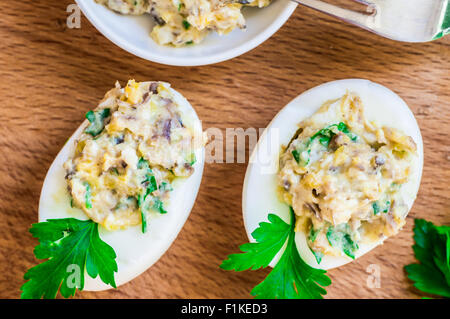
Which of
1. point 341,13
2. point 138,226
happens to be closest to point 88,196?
point 138,226

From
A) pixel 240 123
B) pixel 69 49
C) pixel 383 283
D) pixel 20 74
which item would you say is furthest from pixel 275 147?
pixel 20 74

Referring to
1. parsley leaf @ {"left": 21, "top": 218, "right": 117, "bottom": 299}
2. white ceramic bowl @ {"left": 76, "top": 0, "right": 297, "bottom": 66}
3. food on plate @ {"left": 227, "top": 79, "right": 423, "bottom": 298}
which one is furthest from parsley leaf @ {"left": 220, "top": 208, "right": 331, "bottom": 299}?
white ceramic bowl @ {"left": 76, "top": 0, "right": 297, "bottom": 66}

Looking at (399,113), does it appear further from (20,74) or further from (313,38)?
(20,74)

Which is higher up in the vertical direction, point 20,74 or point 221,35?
point 221,35

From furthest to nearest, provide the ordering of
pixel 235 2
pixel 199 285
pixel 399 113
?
1. pixel 199 285
2. pixel 399 113
3. pixel 235 2

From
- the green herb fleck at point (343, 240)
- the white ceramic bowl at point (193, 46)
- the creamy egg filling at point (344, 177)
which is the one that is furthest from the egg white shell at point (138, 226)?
the green herb fleck at point (343, 240)

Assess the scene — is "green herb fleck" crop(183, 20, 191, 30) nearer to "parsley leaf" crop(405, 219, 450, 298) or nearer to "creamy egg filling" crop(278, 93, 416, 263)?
"creamy egg filling" crop(278, 93, 416, 263)
